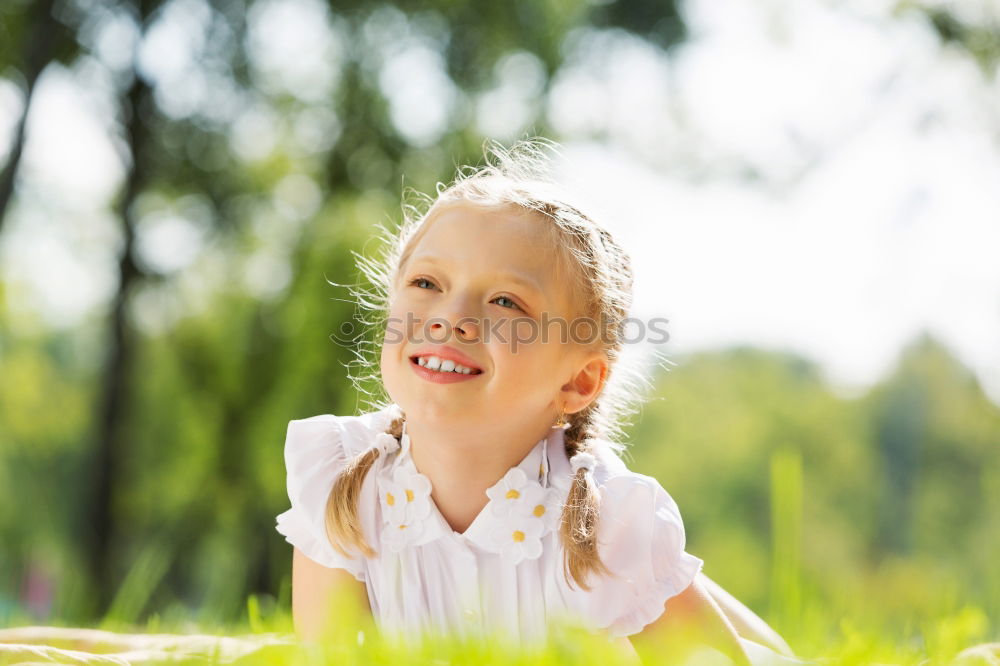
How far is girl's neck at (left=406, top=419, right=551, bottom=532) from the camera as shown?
202 centimetres

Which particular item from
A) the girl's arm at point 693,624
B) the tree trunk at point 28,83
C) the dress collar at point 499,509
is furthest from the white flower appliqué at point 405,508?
the tree trunk at point 28,83

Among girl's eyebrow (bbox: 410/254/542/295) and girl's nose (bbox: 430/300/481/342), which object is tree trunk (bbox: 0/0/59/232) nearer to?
girl's eyebrow (bbox: 410/254/542/295)

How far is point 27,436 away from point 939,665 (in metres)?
19.9

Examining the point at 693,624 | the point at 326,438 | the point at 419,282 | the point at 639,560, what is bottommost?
the point at 693,624

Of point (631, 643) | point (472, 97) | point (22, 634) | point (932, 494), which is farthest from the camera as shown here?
point (932, 494)

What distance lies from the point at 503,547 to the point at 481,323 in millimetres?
Result: 478

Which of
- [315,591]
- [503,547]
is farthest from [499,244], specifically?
[315,591]

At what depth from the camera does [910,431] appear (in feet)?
82.4

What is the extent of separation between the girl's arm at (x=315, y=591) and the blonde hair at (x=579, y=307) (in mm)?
65

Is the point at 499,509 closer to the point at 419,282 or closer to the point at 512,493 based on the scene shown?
the point at 512,493

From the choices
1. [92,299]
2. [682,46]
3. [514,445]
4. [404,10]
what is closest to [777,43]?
[682,46]

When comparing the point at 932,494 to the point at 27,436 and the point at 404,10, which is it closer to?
the point at 404,10

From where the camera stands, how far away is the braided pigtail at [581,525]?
6.24 ft

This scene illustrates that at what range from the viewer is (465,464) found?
2041 mm
